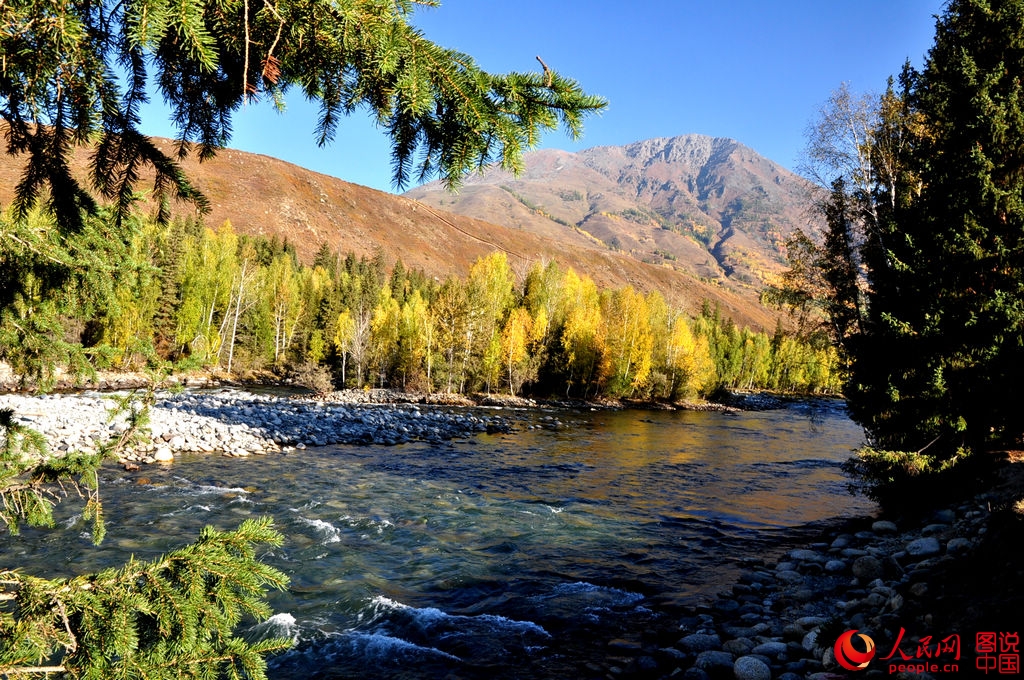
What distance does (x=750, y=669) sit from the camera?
5.43m

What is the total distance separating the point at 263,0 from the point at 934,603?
8.07m

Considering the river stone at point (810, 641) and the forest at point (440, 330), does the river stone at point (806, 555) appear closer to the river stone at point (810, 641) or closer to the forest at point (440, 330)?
the river stone at point (810, 641)

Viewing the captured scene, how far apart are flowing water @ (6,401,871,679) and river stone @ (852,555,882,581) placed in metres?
1.82

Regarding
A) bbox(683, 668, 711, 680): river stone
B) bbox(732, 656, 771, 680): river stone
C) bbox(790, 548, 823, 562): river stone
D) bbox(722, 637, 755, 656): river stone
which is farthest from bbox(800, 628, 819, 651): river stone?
bbox(790, 548, 823, 562): river stone

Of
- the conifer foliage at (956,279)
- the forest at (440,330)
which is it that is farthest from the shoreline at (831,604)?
the forest at (440,330)

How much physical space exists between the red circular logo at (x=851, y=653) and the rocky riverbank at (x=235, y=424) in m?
13.3

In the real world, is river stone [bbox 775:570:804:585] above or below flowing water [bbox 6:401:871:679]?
above

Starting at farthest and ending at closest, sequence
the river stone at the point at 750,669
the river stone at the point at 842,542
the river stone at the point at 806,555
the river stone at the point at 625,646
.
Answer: the river stone at the point at 842,542 < the river stone at the point at 806,555 < the river stone at the point at 625,646 < the river stone at the point at 750,669

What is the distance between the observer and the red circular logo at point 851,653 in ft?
16.8

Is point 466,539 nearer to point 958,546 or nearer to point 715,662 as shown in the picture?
point 715,662

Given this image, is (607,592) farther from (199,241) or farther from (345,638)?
(199,241)

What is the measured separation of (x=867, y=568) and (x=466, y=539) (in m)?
6.80

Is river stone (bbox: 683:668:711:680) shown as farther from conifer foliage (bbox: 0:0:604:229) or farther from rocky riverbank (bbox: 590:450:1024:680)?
conifer foliage (bbox: 0:0:604:229)

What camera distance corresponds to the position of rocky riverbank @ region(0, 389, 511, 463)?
1653 centimetres
